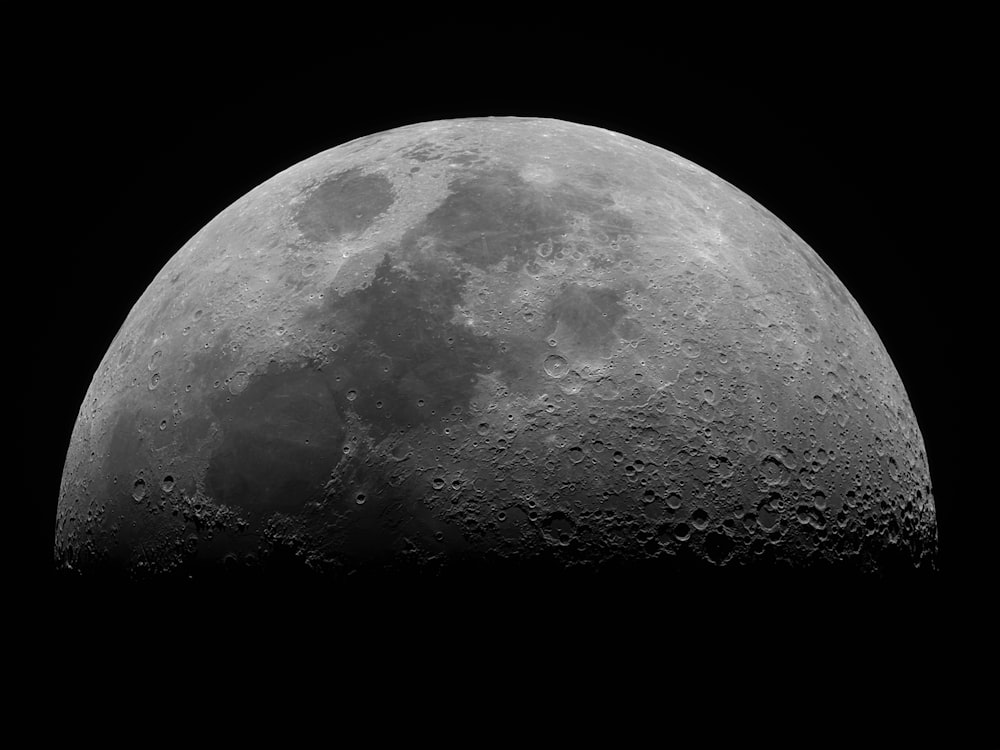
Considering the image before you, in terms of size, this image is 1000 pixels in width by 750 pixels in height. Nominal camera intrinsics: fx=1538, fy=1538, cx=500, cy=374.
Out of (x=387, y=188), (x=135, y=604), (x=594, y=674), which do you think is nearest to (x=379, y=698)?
(x=594, y=674)

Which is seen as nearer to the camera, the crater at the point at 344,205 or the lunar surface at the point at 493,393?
the lunar surface at the point at 493,393

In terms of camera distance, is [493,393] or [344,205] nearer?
[493,393]

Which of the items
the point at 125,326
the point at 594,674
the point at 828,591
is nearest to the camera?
the point at 594,674

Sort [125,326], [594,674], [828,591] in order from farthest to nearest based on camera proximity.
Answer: [125,326] → [828,591] → [594,674]

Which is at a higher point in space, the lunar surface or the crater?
the crater

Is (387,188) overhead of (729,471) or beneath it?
overhead

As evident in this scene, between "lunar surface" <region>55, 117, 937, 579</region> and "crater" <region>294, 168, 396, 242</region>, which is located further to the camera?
"crater" <region>294, 168, 396, 242</region>

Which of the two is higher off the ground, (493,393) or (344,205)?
(344,205)

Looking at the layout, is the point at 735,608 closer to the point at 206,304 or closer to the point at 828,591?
the point at 828,591
